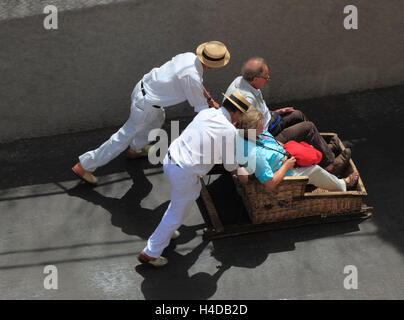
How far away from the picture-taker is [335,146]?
6637 mm

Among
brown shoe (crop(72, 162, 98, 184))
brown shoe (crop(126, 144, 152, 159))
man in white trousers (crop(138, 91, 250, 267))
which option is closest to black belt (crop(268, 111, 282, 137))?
man in white trousers (crop(138, 91, 250, 267))

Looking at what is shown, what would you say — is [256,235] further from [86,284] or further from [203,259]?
[86,284]

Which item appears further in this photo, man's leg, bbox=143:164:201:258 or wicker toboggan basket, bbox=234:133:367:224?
wicker toboggan basket, bbox=234:133:367:224

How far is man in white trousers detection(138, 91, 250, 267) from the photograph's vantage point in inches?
204

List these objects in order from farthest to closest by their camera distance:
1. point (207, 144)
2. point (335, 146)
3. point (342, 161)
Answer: point (335, 146), point (342, 161), point (207, 144)

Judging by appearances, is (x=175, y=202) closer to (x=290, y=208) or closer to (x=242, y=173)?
(x=242, y=173)

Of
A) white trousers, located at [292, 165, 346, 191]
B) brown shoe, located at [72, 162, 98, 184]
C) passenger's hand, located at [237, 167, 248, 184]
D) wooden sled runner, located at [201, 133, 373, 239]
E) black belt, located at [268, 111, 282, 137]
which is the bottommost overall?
wooden sled runner, located at [201, 133, 373, 239]

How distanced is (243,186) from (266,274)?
100cm

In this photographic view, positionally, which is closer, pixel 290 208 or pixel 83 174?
pixel 290 208

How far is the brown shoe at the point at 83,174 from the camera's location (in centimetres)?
673

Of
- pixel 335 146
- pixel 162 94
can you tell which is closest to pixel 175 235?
pixel 162 94

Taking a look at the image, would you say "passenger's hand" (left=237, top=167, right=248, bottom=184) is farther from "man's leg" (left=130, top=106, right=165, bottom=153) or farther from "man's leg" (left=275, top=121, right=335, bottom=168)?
"man's leg" (left=130, top=106, right=165, bottom=153)

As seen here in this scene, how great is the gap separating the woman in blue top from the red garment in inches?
2.8

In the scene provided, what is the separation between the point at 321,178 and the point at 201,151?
62.6 inches
